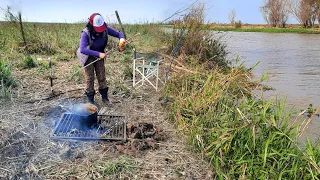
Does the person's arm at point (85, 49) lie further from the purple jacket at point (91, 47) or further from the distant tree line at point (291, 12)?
the distant tree line at point (291, 12)

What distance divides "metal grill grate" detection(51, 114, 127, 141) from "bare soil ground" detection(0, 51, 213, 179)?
0.10m

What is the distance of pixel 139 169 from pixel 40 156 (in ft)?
3.30

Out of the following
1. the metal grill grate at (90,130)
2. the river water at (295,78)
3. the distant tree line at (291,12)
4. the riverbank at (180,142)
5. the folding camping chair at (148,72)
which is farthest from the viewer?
the distant tree line at (291,12)

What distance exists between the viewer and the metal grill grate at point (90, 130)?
3487 millimetres

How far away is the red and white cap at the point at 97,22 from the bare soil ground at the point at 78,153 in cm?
119

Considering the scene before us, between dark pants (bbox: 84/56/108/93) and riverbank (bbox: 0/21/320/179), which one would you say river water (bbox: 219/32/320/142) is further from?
dark pants (bbox: 84/56/108/93)

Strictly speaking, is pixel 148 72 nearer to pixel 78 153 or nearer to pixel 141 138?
pixel 141 138

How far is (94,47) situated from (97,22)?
42 centimetres

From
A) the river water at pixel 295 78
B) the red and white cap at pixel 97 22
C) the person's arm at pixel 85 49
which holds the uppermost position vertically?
the red and white cap at pixel 97 22

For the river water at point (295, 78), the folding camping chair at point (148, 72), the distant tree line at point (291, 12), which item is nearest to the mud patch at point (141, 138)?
the folding camping chair at point (148, 72)

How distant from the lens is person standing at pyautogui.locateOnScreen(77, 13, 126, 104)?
4.18m

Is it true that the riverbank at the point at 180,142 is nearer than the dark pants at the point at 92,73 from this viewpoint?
Yes

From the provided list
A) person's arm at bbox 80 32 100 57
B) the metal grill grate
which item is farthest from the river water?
person's arm at bbox 80 32 100 57

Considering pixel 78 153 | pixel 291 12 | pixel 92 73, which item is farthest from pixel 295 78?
pixel 291 12
